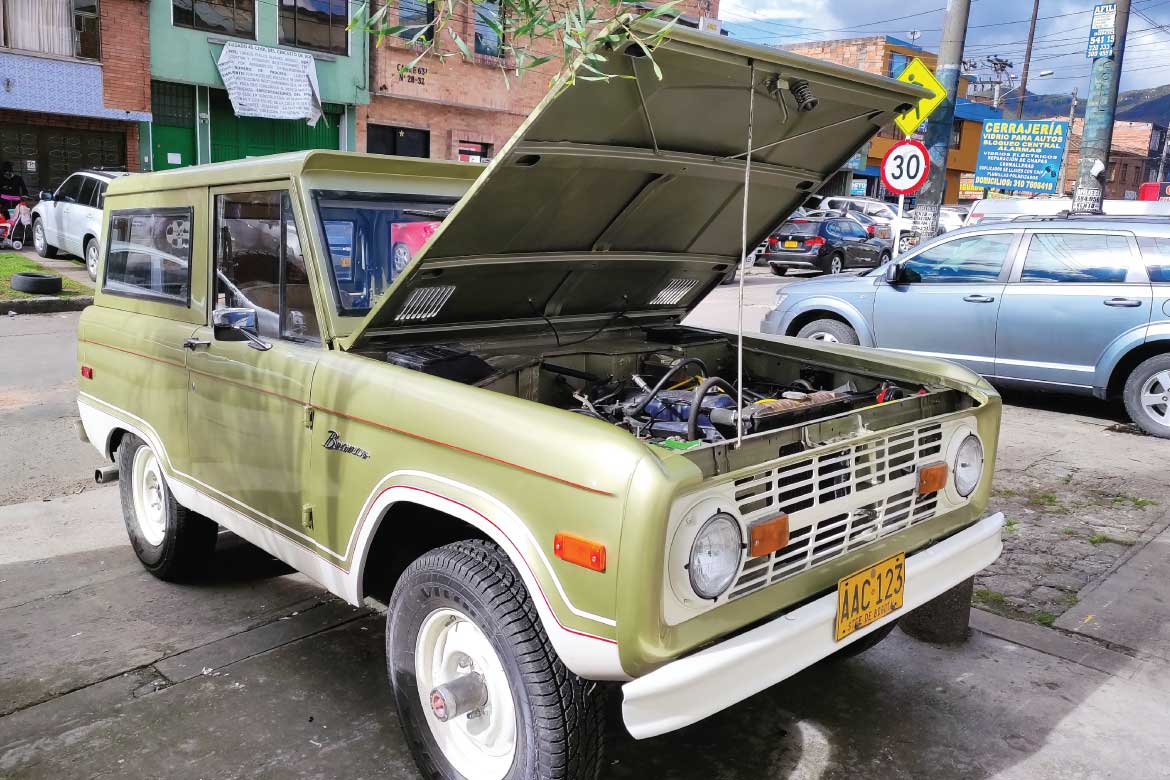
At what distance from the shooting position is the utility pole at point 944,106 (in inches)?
448

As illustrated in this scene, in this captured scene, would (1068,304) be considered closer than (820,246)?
Yes

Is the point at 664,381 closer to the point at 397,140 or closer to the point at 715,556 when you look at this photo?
the point at 715,556

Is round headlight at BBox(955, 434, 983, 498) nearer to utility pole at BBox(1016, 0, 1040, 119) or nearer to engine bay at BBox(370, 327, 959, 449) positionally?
engine bay at BBox(370, 327, 959, 449)

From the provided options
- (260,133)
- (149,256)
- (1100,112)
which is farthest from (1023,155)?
(149,256)

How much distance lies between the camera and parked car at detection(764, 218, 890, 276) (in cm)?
2192

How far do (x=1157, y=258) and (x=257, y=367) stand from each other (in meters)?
7.22

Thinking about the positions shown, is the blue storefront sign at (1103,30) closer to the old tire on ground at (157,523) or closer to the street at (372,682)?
the street at (372,682)

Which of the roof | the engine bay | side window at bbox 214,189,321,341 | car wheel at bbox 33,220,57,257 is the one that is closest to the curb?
car wheel at bbox 33,220,57,257

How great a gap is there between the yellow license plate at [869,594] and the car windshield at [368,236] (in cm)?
190

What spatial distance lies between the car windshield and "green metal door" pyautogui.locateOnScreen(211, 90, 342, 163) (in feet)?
59.9

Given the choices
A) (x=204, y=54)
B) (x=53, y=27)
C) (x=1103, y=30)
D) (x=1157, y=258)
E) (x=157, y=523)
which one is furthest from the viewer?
(x=204, y=54)

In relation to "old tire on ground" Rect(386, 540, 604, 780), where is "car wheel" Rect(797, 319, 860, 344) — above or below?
above

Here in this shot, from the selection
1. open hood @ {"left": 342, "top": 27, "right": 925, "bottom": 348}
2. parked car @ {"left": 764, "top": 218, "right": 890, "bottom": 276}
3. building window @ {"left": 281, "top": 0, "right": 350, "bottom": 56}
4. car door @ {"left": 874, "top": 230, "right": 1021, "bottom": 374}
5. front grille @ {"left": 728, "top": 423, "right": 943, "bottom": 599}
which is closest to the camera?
front grille @ {"left": 728, "top": 423, "right": 943, "bottom": 599}

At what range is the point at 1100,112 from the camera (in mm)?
14617
